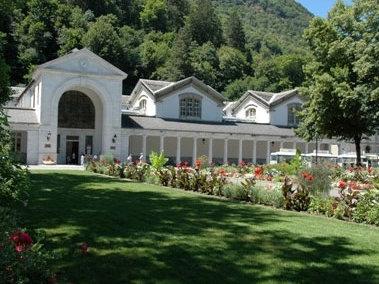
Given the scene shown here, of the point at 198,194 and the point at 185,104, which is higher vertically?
the point at 185,104

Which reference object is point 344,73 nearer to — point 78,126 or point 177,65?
point 78,126

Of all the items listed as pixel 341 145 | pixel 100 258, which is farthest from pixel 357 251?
pixel 341 145

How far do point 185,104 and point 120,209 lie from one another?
38412 mm

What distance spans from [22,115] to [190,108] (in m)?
16.3

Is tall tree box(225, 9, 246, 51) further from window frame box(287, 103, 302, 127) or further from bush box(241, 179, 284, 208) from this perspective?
bush box(241, 179, 284, 208)

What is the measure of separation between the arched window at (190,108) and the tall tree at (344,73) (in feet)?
47.6

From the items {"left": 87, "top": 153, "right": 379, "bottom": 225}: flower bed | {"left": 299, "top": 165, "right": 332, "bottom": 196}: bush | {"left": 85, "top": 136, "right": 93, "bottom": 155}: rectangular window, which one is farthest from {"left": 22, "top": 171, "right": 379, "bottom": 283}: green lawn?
{"left": 85, "top": 136, "right": 93, "bottom": 155}: rectangular window

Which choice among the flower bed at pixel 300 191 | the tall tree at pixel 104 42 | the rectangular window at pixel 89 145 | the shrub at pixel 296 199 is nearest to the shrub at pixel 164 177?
the flower bed at pixel 300 191

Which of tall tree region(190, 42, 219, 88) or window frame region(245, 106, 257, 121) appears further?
tall tree region(190, 42, 219, 88)

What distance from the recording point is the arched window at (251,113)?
57.8 meters

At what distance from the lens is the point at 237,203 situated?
16125 millimetres

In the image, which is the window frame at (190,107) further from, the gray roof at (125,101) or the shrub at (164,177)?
the shrub at (164,177)

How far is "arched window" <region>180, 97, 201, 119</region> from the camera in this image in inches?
2022

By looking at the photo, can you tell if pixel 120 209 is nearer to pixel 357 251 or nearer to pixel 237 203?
pixel 237 203
